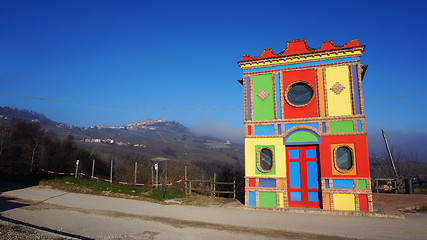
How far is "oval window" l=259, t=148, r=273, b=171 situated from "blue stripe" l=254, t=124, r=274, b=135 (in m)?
0.86

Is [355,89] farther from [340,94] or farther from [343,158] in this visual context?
[343,158]

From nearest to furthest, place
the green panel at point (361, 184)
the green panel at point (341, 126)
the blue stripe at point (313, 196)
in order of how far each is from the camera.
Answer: the green panel at point (361, 184)
the green panel at point (341, 126)
the blue stripe at point (313, 196)

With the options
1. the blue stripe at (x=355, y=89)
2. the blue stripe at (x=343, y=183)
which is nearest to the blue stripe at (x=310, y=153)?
the blue stripe at (x=343, y=183)

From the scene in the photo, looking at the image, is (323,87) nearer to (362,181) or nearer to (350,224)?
(362,181)

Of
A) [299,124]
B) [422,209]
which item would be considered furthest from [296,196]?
[422,209]

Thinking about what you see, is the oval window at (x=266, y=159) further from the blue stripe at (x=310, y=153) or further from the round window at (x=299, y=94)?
the round window at (x=299, y=94)

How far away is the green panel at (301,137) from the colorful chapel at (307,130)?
0.10 ft

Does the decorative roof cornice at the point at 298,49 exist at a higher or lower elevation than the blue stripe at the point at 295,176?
higher

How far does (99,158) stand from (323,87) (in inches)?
1595

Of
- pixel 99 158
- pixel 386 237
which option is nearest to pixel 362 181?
pixel 386 237

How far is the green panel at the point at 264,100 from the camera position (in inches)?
556

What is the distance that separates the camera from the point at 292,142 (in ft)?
44.1

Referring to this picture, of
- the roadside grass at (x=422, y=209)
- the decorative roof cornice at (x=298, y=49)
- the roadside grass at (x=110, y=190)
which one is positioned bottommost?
the roadside grass at (x=422, y=209)

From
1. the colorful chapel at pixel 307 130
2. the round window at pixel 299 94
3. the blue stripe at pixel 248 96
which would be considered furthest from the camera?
the blue stripe at pixel 248 96
